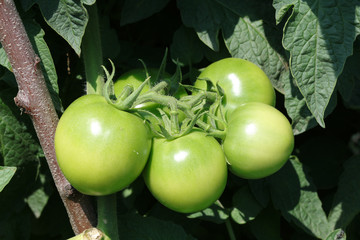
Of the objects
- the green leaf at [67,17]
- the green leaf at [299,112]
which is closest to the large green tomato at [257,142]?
the green leaf at [299,112]

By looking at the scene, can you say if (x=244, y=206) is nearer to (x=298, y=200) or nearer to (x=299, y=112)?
(x=298, y=200)

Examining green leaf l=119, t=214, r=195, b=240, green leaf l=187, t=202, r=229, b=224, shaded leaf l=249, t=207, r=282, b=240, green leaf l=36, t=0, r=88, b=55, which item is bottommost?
shaded leaf l=249, t=207, r=282, b=240

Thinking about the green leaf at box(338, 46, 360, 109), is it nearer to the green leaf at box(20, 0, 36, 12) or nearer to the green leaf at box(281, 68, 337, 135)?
the green leaf at box(281, 68, 337, 135)

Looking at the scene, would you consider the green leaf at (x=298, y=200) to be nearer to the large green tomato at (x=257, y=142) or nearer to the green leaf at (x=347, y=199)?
the green leaf at (x=347, y=199)

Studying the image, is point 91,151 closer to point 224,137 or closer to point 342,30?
point 224,137

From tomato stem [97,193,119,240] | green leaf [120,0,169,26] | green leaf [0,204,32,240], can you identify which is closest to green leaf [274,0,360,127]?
green leaf [120,0,169,26]

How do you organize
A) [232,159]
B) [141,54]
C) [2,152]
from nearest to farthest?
[232,159] < [2,152] < [141,54]

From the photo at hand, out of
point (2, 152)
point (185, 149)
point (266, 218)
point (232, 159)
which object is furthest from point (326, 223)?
point (2, 152)

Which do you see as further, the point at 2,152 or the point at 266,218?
the point at 266,218
